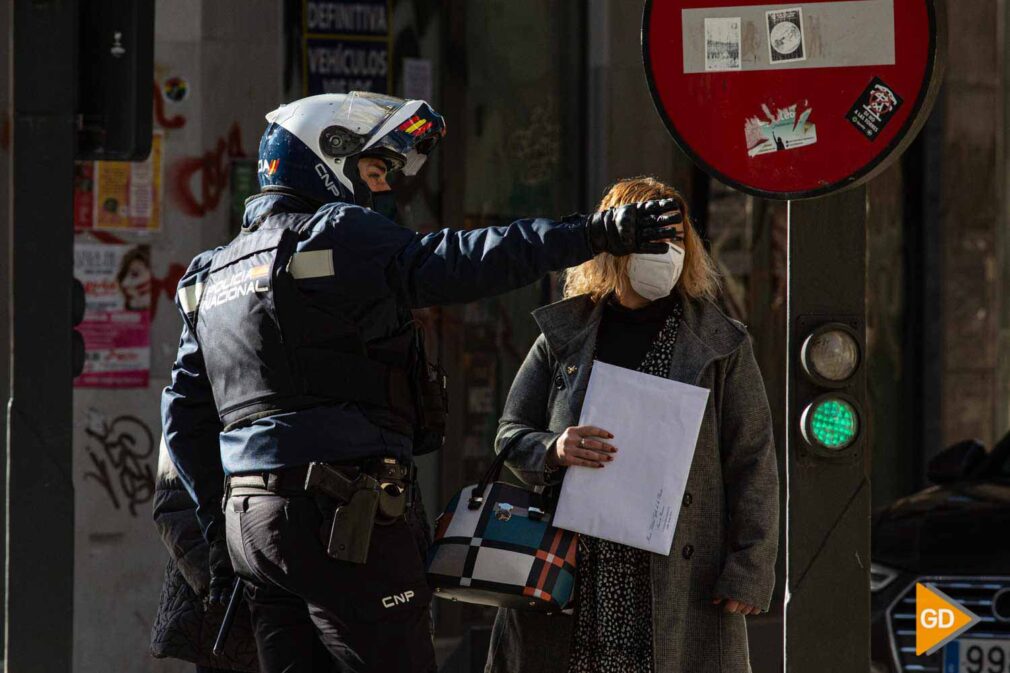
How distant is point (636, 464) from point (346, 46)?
4.10 m

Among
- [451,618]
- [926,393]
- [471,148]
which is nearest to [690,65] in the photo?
[471,148]

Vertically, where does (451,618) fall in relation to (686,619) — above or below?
below

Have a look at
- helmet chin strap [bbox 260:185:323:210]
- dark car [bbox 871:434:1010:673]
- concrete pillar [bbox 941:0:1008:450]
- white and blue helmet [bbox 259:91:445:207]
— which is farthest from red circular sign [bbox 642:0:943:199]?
concrete pillar [bbox 941:0:1008:450]

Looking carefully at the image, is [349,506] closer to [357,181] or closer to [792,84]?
[357,181]

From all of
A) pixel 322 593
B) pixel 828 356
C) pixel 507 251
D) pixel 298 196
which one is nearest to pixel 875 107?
pixel 828 356

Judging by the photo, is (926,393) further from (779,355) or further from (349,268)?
(349,268)

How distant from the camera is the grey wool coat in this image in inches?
156

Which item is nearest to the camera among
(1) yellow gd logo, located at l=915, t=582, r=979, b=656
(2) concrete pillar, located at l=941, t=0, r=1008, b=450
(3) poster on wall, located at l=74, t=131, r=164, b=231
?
(1) yellow gd logo, located at l=915, t=582, r=979, b=656

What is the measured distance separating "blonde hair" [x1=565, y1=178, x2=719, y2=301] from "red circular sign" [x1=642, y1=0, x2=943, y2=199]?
147mm

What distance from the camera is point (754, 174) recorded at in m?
4.10

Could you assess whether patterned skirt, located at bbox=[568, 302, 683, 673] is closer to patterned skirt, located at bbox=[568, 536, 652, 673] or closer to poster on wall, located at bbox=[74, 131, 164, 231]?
patterned skirt, located at bbox=[568, 536, 652, 673]

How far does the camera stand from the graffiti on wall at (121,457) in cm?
717

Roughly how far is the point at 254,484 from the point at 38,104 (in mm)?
1277

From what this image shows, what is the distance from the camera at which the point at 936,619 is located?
553cm
